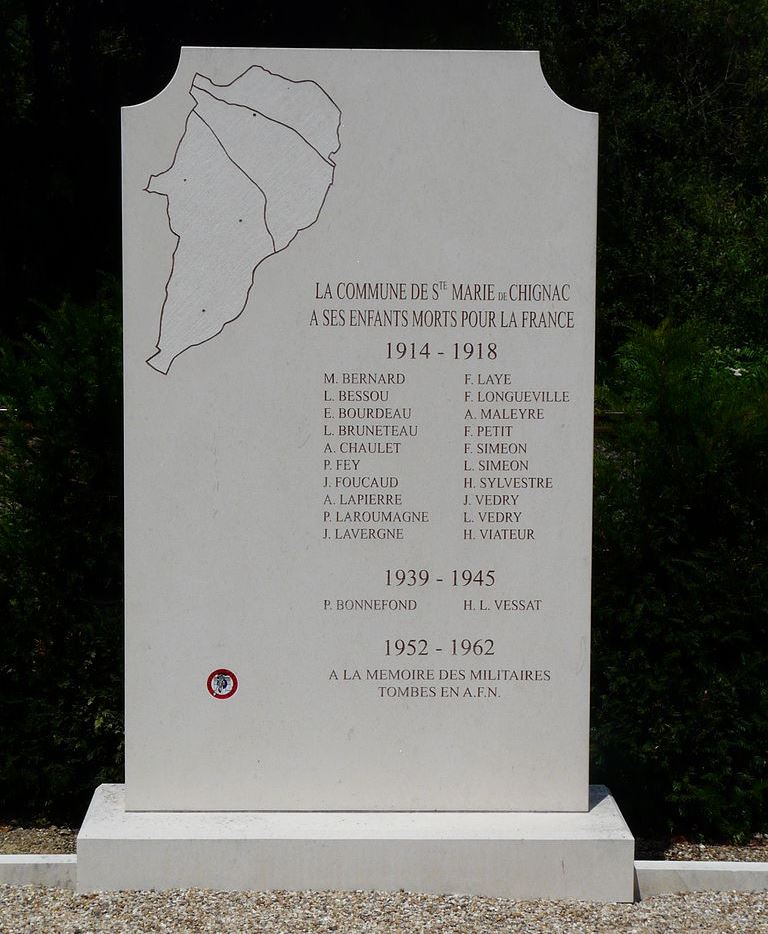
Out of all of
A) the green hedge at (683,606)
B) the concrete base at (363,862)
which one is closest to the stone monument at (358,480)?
the concrete base at (363,862)

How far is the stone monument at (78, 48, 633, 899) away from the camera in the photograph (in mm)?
4176

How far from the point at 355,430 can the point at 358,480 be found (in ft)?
0.61

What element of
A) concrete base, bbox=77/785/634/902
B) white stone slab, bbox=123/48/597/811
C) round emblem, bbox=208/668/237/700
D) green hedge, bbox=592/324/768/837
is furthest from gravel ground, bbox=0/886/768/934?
green hedge, bbox=592/324/768/837

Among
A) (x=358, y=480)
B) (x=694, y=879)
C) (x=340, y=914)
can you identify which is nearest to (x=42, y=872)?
(x=340, y=914)

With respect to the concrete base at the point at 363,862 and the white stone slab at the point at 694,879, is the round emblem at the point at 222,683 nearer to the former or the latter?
the concrete base at the point at 363,862

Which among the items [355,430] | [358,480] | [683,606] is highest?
[355,430]

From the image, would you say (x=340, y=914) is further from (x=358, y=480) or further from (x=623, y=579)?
(x=623, y=579)

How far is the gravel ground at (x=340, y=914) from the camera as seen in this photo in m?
3.88

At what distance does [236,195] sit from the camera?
4.20 metres

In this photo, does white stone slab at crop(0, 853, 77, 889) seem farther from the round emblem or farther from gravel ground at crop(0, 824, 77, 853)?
the round emblem

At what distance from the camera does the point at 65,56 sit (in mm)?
13891

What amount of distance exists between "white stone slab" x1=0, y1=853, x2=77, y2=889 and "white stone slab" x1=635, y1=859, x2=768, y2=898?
2116 millimetres

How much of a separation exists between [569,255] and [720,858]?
2.67 metres

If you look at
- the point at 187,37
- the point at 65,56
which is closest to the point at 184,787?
the point at 187,37
